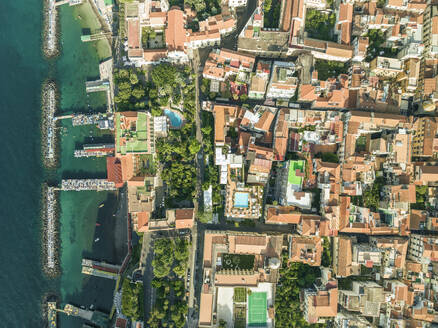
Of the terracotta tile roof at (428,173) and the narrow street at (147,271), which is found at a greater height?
the terracotta tile roof at (428,173)

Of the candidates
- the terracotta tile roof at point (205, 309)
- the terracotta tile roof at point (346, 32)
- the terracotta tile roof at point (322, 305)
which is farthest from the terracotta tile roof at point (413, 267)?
the terracotta tile roof at point (346, 32)

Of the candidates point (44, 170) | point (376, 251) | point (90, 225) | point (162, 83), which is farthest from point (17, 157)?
point (376, 251)

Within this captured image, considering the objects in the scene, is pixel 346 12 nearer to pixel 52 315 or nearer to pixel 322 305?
pixel 322 305

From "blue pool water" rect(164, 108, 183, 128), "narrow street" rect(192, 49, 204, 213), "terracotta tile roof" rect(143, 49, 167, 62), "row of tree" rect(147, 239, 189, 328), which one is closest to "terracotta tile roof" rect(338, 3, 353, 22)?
"narrow street" rect(192, 49, 204, 213)

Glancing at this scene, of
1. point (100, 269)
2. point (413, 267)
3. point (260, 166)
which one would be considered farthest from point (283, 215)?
point (100, 269)

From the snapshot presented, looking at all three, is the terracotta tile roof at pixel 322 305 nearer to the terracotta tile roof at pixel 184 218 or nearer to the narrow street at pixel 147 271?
the terracotta tile roof at pixel 184 218

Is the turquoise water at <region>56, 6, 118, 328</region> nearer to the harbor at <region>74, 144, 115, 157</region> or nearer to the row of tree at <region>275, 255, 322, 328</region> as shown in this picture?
the harbor at <region>74, 144, 115, 157</region>
